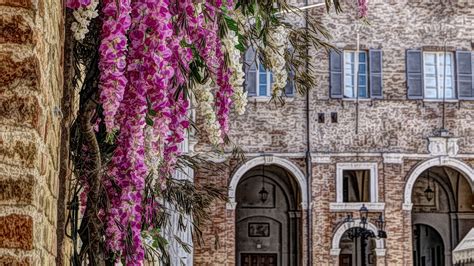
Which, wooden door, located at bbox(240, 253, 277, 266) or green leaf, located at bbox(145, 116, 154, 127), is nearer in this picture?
green leaf, located at bbox(145, 116, 154, 127)

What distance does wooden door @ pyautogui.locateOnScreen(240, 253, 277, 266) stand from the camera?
2931 centimetres

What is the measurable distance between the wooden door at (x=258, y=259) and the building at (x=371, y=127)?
2.29 metres

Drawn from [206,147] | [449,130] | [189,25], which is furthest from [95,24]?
[449,130]

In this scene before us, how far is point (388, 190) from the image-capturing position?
26.3m

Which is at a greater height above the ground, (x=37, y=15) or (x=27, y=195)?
(x=37, y=15)

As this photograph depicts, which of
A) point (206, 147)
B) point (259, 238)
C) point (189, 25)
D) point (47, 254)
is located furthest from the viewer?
point (259, 238)

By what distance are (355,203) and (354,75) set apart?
11.8 feet

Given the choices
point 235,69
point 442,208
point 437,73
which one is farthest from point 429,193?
point 235,69

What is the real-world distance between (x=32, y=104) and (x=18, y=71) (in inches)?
3.7

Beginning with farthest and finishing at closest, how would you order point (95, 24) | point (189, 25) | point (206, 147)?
point (206, 147) < point (189, 25) < point (95, 24)

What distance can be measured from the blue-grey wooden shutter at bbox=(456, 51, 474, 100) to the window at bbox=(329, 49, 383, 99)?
2193 mm

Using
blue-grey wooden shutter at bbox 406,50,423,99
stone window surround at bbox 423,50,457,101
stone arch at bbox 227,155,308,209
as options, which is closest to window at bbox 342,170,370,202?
stone arch at bbox 227,155,308,209

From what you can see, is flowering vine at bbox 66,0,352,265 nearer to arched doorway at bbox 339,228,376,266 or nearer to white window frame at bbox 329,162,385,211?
white window frame at bbox 329,162,385,211

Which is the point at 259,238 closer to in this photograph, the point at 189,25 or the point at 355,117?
the point at 355,117
